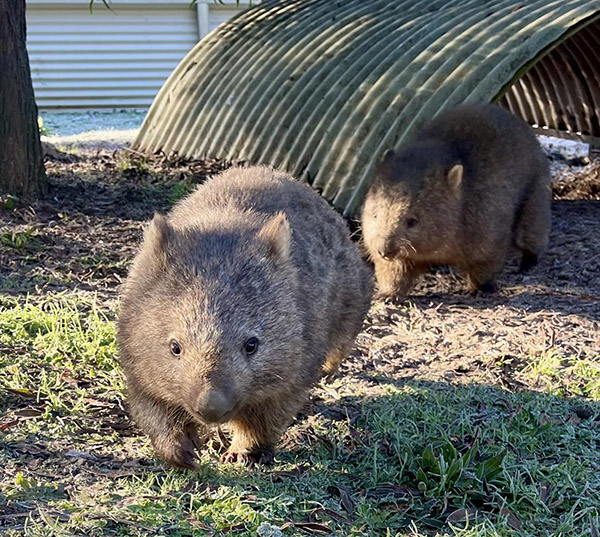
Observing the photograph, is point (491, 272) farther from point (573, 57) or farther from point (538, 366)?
point (573, 57)

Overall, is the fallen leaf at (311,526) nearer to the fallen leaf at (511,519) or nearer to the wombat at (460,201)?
the fallen leaf at (511,519)

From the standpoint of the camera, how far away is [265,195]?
448 cm

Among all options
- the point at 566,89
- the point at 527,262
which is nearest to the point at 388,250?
the point at 527,262

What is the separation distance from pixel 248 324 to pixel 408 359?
228 cm

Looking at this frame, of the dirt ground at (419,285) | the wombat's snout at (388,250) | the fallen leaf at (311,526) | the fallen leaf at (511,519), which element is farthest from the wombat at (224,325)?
the wombat's snout at (388,250)

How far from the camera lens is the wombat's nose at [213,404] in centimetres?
330

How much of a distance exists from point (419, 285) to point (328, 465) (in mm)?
3565

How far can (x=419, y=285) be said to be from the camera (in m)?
7.47

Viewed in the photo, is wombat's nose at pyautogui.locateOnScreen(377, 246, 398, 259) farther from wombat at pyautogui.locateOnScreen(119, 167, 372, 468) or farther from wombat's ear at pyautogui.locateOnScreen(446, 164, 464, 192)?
wombat at pyautogui.locateOnScreen(119, 167, 372, 468)

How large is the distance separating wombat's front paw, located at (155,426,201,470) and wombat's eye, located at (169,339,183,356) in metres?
0.48

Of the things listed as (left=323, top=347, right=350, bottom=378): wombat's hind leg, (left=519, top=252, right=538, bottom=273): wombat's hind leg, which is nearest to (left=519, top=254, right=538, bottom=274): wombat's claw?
(left=519, top=252, right=538, bottom=273): wombat's hind leg

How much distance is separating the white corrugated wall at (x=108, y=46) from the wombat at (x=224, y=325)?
1669 cm

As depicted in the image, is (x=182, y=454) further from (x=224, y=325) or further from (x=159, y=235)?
(x=159, y=235)

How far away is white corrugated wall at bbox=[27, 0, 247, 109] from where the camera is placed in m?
20.0
